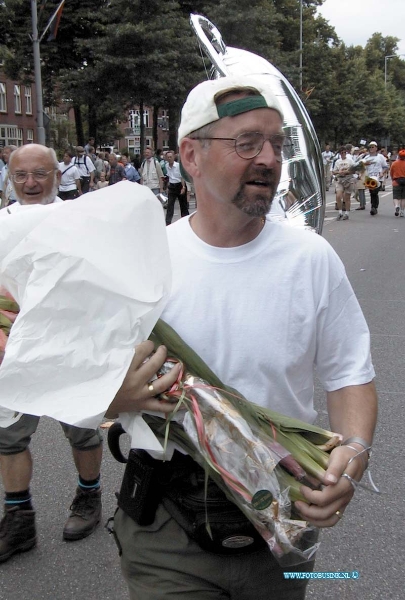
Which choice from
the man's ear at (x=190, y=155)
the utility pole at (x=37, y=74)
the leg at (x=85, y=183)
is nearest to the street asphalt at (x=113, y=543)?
the man's ear at (x=190, y=155)

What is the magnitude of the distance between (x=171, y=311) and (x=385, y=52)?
334 feet

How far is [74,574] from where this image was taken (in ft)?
9.91

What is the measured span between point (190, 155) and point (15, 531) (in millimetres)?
2036

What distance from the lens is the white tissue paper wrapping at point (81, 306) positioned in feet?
4.74

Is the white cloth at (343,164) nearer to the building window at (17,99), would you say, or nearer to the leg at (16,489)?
the leg at (16,489)

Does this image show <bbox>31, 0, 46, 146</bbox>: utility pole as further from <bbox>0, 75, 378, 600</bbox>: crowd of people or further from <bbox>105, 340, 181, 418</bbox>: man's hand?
<bbox>105, 340, 181, 418</bbox>: man's hand

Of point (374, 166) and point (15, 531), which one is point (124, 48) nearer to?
point (374, 166)

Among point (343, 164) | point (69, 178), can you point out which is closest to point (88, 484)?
point (69, 178)

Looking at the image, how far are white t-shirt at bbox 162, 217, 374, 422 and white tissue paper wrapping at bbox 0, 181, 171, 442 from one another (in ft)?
0.47

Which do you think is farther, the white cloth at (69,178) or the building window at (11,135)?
the building window at (11,135)

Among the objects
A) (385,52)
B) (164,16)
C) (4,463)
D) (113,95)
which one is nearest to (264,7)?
(164,16)

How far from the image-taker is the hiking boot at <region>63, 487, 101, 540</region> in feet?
10.8

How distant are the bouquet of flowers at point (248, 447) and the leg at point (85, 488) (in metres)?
1.79

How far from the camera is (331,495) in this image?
5.04ft
